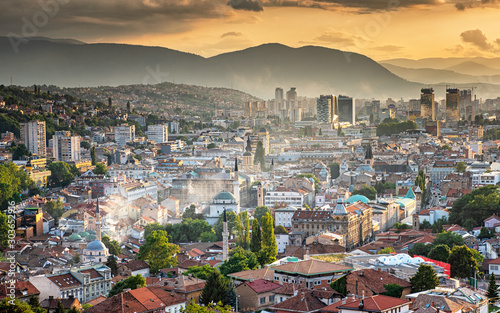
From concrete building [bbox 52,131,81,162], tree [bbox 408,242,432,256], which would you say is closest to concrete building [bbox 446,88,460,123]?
concrete building [bbox 52,131,81,162]

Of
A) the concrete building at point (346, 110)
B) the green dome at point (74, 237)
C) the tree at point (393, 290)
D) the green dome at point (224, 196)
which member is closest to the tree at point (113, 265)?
the green dome at point (74, 237)

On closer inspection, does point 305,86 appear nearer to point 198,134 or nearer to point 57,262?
point 198,134

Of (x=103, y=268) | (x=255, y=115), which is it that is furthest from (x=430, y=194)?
(x=255, y=115)

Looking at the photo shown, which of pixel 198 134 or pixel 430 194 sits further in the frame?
pixel 198 134

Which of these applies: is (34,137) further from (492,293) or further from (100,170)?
(492,293)

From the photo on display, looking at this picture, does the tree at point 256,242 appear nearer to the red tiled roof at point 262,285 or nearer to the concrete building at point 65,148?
the red tiled roof at point 262,285
